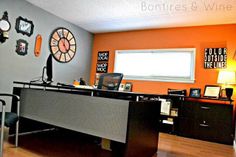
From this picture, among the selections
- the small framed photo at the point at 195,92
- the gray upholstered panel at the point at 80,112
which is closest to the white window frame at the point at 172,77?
the small framed photo at the point at 195,92

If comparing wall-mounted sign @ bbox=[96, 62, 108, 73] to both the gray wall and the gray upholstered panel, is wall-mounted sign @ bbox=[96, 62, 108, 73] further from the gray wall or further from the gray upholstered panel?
the gray upholstered panel

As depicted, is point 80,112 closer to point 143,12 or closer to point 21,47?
point 21,47

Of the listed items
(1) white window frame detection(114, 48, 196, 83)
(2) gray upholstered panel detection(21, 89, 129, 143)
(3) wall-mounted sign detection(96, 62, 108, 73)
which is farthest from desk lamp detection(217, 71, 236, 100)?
(3) wall-mounted sign detection(96, 62, 108, 73)

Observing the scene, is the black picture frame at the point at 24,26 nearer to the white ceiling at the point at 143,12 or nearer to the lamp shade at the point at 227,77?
the white ceiling at the point at 143,12

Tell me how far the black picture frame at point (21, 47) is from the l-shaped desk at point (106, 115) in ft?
4.72

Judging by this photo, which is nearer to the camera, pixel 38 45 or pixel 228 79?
pixel 228 79

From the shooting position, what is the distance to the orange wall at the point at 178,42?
4.10 metres

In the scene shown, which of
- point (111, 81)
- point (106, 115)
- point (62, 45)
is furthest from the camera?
point (62, 45)

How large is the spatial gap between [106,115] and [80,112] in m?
0.35

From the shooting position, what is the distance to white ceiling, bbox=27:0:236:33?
3.41 meters

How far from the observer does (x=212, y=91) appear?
158 inches

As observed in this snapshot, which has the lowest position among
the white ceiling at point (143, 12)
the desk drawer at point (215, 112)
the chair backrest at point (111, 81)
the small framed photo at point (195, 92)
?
the desk drawer at point (215, 112)

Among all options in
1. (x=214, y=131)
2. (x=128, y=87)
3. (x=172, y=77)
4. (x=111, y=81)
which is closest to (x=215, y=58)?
(x=172, y=77)

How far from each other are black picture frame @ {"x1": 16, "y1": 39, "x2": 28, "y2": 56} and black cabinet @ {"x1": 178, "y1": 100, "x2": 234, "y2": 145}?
3376mm
